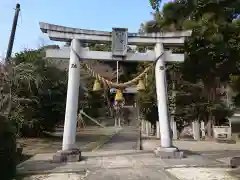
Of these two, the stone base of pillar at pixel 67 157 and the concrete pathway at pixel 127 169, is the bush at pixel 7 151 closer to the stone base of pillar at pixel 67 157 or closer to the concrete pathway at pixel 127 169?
the concrete pathway at pixel 127 169

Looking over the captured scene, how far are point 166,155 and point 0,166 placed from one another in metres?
5.77

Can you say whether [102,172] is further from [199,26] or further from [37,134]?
[37,134]

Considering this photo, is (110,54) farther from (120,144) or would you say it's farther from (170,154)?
(120,144)

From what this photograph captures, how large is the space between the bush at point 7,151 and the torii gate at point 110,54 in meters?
3.19

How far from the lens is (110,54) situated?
12.1 metres

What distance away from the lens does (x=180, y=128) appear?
75.1 ft

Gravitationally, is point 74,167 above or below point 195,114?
Result: below

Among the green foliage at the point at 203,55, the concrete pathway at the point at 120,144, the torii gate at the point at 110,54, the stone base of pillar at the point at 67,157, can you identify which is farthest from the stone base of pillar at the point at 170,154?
the green foliage at the point at 203,55

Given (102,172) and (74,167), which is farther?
(74,167)

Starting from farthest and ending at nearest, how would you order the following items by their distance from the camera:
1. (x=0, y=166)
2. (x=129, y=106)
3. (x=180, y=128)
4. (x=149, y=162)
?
A: 1. (x=129, y=106)
2. (x=180, y=128)
3. (x=149, y=162)
4. (x=0, y=166)

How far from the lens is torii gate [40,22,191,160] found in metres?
11.4

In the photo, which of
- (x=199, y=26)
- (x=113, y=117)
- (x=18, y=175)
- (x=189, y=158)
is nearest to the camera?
(x=18, y=175)

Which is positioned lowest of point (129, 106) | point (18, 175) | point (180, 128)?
point (18, 175)

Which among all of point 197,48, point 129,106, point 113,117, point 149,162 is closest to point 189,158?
point 149,162
